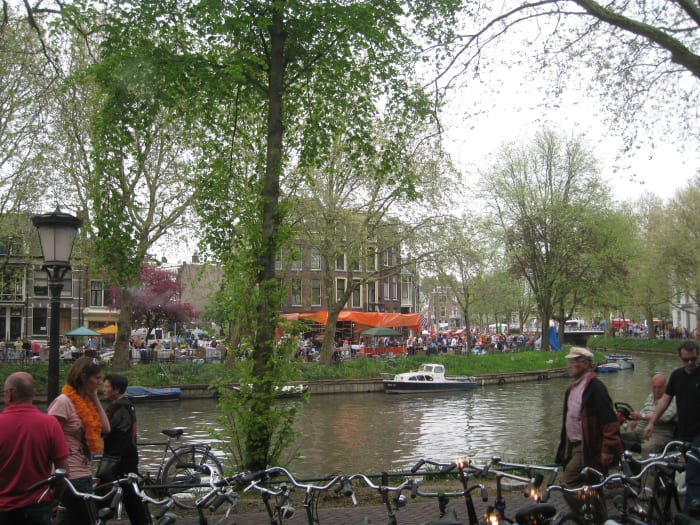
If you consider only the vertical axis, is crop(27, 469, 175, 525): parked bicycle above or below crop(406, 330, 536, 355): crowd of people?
above

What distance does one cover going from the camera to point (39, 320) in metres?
50.9

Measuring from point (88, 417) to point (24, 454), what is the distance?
107 cm

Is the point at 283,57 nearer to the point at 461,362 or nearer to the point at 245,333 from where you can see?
the point at 245,333

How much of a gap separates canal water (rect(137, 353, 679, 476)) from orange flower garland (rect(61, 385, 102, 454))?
5.30m

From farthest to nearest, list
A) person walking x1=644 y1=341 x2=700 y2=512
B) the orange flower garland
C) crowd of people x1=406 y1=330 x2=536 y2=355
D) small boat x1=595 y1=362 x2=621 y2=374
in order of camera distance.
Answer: crowd of people x1=406 y1=330 x2=536 y2=355 → small boat x1=595 y1=362 x2=621 y2=374 → person walking x1=644 y1=341 x2=700 y2=512 → the orange flower garland

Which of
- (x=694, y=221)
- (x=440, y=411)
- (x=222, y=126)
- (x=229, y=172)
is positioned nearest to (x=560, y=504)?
(x=229, y=172)

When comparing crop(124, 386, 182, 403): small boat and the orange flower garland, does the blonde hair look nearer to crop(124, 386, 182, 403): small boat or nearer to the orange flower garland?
the orange flower garland

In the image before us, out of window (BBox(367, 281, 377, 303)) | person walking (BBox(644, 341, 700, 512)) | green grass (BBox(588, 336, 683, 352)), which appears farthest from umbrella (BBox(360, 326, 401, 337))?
person walking (BBox(644, 341, 700, 512))

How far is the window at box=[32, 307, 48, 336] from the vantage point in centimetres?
5050

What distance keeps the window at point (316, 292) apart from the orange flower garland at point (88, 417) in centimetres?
4643

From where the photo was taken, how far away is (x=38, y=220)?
9016 mm

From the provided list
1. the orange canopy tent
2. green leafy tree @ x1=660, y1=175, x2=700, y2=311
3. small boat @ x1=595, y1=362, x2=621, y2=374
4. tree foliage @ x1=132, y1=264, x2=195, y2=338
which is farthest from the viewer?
green leafy tree @ x1=660, y1=175, x2=700, y2=311

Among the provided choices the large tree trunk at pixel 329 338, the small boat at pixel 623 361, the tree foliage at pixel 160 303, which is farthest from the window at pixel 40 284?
the small boat at pixel 623 361

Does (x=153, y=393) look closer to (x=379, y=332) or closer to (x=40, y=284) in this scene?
(x=379, y=332)
